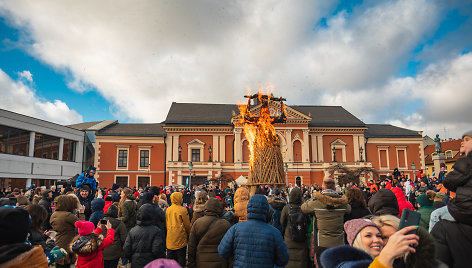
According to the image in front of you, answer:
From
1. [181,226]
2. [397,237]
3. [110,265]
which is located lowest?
[110,265]

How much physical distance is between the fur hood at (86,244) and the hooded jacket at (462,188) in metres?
3.95

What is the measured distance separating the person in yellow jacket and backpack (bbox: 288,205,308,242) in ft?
6.85

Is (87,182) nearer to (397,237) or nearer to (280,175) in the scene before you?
(280,175)

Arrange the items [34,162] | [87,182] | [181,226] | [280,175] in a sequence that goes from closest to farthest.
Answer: [181,226]
[87,182]
[280,175]
[34,162]

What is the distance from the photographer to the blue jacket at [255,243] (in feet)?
11.1

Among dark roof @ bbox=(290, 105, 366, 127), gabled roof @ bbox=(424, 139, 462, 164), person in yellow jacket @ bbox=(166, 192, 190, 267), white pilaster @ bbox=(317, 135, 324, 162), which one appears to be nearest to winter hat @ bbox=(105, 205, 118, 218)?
person in yellow jacket @ bbox=(166, 192, 190, 267)

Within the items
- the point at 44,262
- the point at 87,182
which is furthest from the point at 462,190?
the point at 87,182

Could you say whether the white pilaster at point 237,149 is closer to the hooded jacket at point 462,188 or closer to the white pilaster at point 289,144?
the white pilaster at point 289,144

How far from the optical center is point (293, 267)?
15.8 ft

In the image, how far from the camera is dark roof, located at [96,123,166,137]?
34334 mm

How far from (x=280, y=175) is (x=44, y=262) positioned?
9.45 metres

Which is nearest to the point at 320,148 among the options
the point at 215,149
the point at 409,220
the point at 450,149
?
the point at 215,149

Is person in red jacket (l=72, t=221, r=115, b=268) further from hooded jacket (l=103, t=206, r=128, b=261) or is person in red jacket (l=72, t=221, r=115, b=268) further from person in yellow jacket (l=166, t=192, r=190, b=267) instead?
person in yellow jacket (l=166, t=192, r=190, b=267)

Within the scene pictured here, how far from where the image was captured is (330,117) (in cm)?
3781
